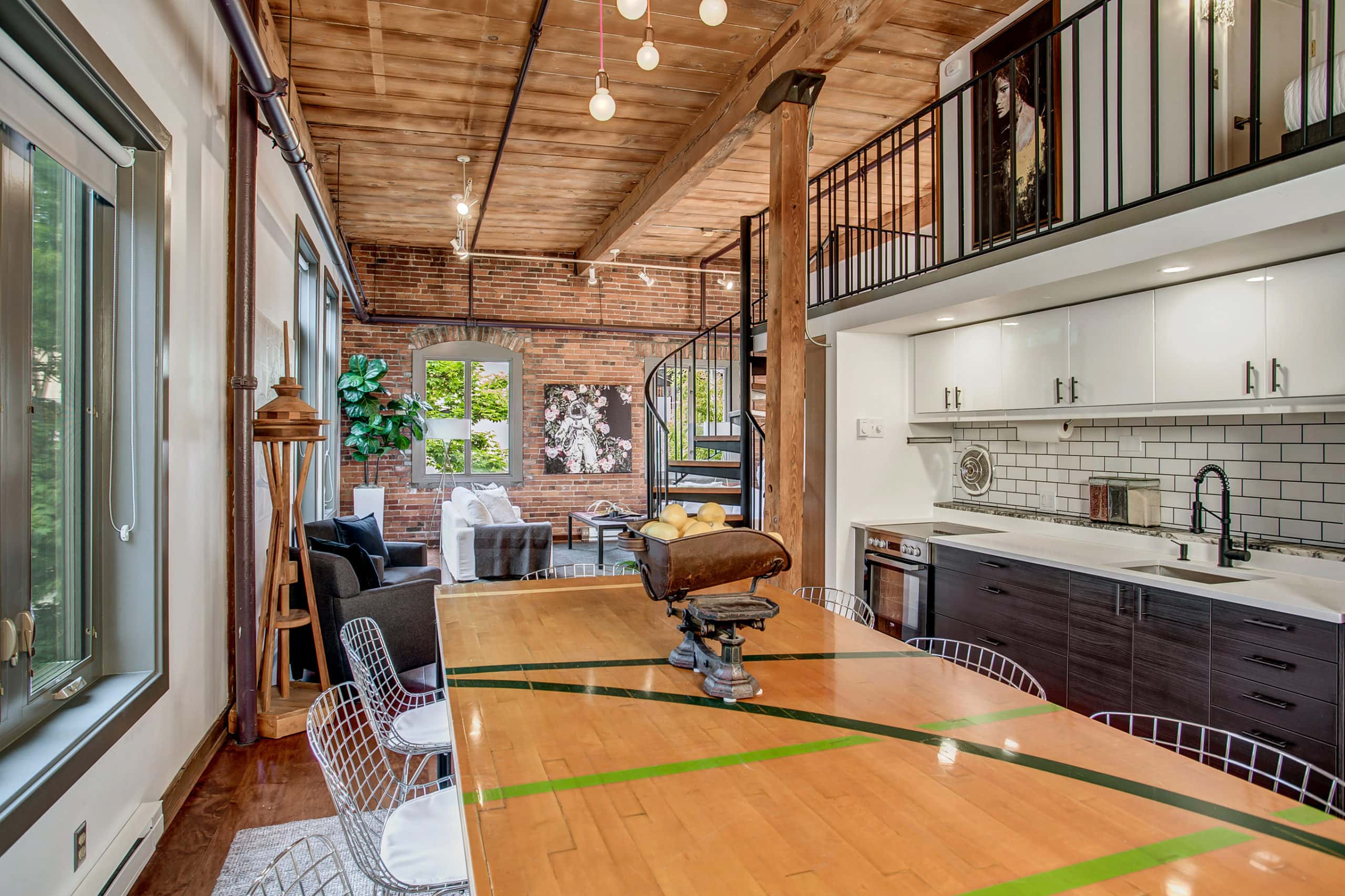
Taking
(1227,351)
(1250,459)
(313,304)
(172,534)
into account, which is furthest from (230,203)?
(1250,459)

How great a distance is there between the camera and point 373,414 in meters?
8.02

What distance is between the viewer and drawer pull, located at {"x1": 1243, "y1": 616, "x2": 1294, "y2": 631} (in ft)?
8.46

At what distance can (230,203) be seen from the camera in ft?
11.1

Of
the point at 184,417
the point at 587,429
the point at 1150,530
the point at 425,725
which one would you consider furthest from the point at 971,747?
the point at 587,429

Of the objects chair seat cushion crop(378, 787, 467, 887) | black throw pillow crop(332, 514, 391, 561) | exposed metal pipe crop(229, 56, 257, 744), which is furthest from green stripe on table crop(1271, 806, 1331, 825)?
black throw pillow crop(332, 514, 391, 561)

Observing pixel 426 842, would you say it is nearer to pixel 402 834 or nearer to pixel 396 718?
pixel 402 834

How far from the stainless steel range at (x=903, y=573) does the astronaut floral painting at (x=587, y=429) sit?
541 cm

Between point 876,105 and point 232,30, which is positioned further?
point 876,105

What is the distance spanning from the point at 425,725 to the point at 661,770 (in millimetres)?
1259

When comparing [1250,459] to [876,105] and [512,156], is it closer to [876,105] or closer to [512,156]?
[876,105]

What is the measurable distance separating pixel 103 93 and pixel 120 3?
351mm

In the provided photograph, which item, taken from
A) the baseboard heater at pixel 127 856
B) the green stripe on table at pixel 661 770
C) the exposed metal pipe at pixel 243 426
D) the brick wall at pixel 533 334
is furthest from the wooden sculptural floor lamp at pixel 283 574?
the brick wall at pixel 533 334

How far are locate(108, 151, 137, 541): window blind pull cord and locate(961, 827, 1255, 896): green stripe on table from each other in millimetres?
2667

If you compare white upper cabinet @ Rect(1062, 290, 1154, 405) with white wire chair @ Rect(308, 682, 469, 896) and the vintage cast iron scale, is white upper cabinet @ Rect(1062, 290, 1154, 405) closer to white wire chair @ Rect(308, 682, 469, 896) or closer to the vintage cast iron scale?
the vintage cast iron scale
